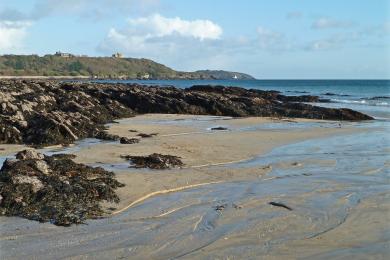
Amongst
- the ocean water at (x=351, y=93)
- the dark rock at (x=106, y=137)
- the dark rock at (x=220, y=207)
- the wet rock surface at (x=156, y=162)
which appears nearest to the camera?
the dark rock at (x=220, y=207)

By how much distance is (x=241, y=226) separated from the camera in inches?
286

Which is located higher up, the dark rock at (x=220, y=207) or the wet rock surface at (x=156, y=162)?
the wet rock surface at (x=156, y=162)

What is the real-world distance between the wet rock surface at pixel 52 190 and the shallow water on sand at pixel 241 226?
0.36m

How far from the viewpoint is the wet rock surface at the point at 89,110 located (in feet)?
51.6

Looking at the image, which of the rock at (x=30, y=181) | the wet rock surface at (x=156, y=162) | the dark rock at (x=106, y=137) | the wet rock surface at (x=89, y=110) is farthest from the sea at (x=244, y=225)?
the wet rock surface at (x=89, y=110)

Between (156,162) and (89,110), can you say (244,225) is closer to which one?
(156,162)

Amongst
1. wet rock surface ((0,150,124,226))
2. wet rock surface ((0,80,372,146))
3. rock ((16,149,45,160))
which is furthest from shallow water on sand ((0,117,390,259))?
wet rock surface ((0,80,372,146))

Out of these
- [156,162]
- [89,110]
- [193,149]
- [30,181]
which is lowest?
[193,149]

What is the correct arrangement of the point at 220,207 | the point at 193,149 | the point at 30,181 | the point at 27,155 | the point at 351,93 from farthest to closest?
1. the point at 351,93
2. the point at 193,149
3. the point at 27,155
4. the point at 30,181
5. the point at 220,207

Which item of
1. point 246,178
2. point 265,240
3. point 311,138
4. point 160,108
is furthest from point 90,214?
point 160,108

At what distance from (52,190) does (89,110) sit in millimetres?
15347

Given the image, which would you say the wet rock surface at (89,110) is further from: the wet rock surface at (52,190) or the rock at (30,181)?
the rock at (30,181)

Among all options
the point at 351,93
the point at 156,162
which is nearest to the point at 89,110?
the point at 156,162

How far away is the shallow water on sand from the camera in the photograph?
20.5ft
